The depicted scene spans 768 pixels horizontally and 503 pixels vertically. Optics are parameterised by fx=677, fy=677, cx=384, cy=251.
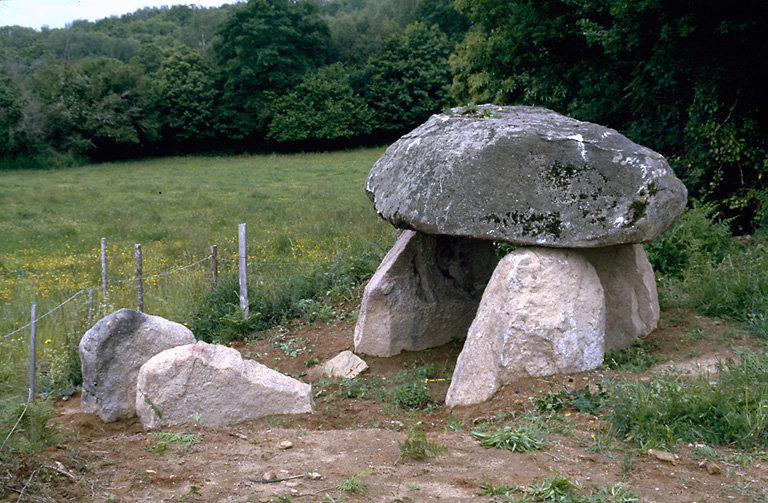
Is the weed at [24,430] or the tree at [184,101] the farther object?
the tree at [184,101]

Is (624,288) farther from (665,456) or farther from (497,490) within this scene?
(497,490)

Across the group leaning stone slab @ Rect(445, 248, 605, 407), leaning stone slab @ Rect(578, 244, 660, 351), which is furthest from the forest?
leaning stone slab @ Rect(445, 248, 605, 407)

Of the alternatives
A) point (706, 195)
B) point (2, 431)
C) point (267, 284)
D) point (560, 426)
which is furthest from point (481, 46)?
point (2, 431)

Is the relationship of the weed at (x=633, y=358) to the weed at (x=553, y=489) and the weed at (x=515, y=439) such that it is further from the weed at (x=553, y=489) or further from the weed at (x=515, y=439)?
the weed at (x=553, y=489)

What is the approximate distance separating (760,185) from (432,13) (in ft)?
132

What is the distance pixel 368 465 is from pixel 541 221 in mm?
2933

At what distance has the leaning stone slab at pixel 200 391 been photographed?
5820mm

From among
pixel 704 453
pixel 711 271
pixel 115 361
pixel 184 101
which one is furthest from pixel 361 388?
pixel 184 101

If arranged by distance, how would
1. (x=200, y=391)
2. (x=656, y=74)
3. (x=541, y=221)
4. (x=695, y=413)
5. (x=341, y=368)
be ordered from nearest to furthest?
1. (x=695, y=413)
2. (x=200, y=391)
3. (x=541, y=221)
4. (x=341, y=368)
5. (x=656, y=74)

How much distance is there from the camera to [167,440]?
493cm

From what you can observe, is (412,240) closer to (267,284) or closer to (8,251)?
(267,284)

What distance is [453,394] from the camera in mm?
6293

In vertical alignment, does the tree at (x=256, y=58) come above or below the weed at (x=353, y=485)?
above

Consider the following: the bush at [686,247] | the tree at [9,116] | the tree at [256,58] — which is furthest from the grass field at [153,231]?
the tree at [256,58]
